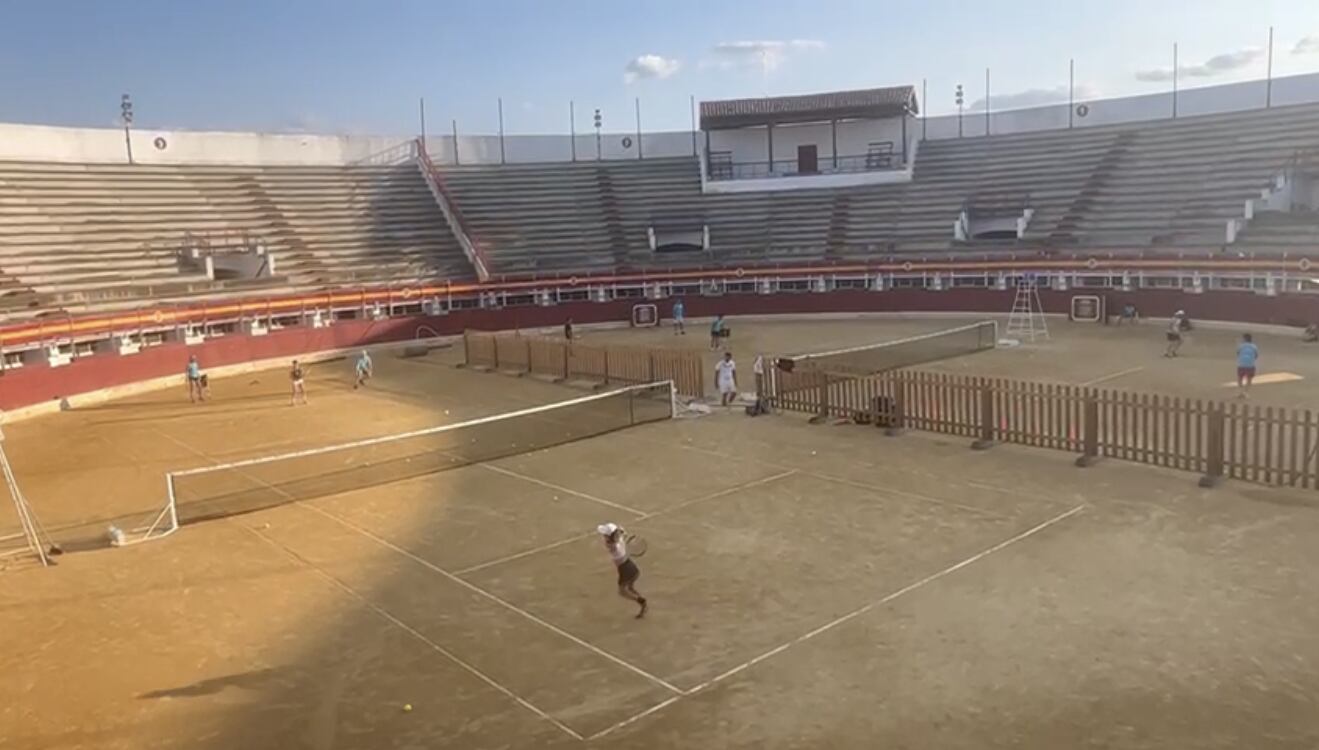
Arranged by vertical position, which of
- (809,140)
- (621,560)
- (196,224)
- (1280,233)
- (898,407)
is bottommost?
(621,560)

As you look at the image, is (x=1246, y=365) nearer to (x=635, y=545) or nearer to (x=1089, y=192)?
(x=635, y=545)

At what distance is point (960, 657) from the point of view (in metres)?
10.8

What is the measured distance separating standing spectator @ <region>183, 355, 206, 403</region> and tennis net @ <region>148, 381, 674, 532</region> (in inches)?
411

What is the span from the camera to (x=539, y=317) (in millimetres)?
49250

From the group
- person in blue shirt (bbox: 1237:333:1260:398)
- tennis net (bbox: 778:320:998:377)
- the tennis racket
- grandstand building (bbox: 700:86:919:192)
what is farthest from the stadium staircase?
the tennis racket

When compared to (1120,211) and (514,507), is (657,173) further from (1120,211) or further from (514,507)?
(514,507)

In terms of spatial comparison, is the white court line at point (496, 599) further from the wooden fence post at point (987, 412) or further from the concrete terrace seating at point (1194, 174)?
the concrete terrace seating at point (1194, 174)

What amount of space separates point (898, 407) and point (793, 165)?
42.2m

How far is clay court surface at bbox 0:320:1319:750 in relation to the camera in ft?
32.2

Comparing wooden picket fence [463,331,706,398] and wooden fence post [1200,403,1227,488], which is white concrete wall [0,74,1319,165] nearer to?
wooden picket fence [463,331,706,398]

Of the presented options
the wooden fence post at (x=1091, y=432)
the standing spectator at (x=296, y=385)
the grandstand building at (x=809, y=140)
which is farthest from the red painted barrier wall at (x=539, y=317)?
the wooden fence post at (x=1091, y=432)

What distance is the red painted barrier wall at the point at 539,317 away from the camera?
32469 mm

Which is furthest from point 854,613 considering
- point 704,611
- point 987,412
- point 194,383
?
point 194,383

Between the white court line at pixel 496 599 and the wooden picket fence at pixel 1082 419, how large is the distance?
36.8ft
